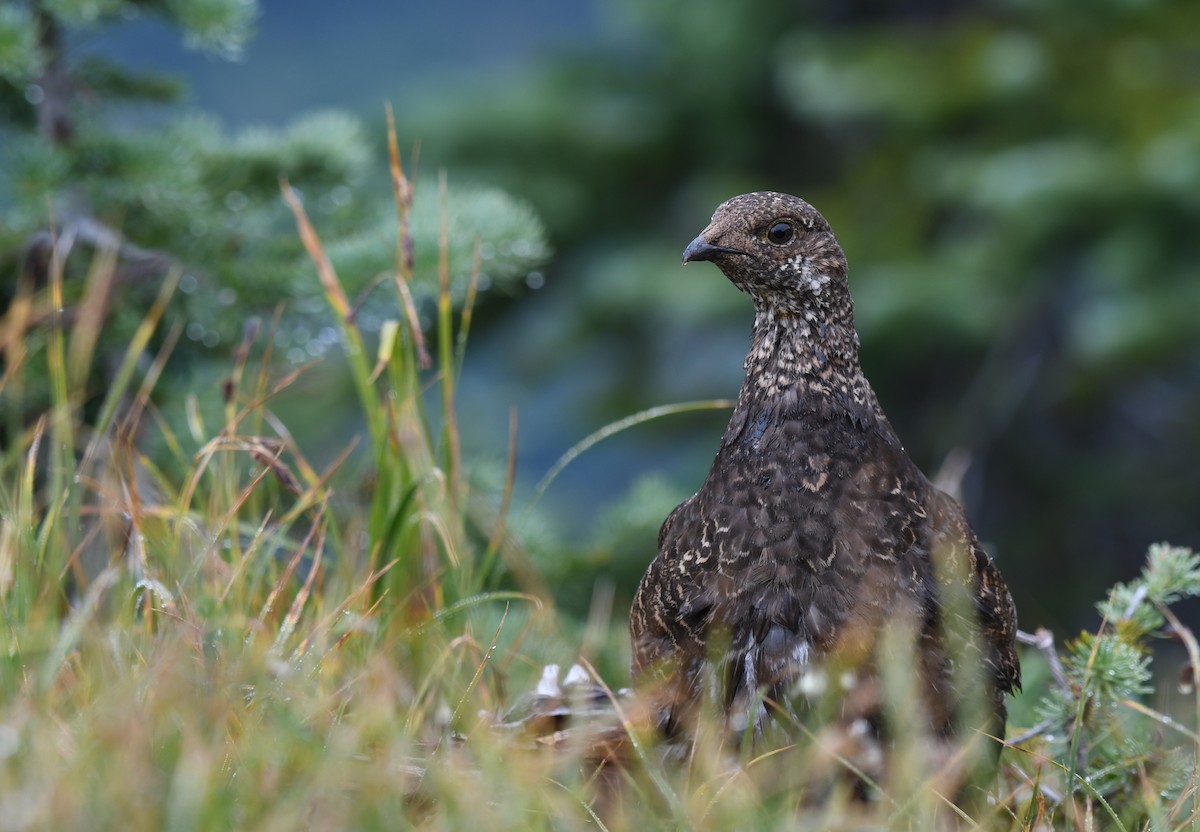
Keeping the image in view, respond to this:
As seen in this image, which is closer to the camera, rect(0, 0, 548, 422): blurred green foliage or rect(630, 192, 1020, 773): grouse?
rect(630, 192, 1020, 773): grouse

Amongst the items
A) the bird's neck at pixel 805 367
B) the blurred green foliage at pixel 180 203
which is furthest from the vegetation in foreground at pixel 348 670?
the bird's neck at pixel 805 367

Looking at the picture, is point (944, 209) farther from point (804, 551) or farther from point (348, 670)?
point (348, 670)

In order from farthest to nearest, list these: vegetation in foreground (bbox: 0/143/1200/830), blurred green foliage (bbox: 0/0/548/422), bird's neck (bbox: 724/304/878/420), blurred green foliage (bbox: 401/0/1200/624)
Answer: blurred green foliage (bbox: 401/0/1200/624), blurred green foliage (bbox: 0/0/548/422), bird's neck (bbox: 724/304/878/420), vegetation in foreground (bbox: 0/143/1200/830)

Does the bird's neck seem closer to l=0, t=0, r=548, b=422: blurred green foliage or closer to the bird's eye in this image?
the bird's eye

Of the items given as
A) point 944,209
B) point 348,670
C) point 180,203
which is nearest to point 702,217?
point 944,209

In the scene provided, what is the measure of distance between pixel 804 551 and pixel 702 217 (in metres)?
5.80

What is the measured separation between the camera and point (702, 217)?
27.1ft

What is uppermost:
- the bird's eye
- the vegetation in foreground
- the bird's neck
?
the bird's eye

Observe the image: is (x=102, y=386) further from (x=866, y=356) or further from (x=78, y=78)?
(x=866, y=356)

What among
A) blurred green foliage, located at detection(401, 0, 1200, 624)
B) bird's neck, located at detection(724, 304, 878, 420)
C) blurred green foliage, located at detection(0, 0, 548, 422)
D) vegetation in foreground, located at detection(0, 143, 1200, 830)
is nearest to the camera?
vegetation in foreground, located at detection(0, 143, 1200, 830)

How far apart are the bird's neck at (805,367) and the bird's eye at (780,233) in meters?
0.14

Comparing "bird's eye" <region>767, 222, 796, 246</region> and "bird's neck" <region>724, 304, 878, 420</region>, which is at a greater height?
"bird's eye" <region>767, 222, 796, 246</region>

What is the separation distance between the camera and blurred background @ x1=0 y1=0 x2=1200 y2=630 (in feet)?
12.9

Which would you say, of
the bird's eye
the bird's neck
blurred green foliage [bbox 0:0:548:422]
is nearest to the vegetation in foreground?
blurred green foliage [bbox 0:0:548:422]
